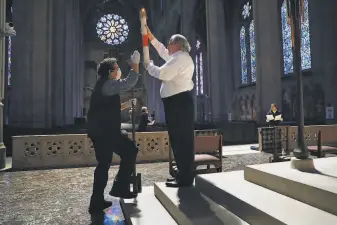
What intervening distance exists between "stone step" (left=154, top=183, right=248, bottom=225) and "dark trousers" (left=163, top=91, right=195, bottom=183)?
0.31 metres

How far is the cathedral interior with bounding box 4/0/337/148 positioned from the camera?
11781 mm

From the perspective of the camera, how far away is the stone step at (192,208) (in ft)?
7.48

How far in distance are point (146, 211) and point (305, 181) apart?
1.54 meters

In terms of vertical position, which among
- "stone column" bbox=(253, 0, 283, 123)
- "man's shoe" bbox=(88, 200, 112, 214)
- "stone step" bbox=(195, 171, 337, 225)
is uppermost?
"stone column" bbox=(253, 0, 283, 123)

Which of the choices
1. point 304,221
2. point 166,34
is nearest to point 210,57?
point 166,34

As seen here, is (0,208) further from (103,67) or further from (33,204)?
(103,67)

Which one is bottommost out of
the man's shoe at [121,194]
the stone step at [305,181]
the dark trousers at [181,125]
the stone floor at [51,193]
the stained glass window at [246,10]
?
the stone floor at [51,193]

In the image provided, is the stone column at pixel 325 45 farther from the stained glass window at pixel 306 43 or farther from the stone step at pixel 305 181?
the stone step at pixel 305 181

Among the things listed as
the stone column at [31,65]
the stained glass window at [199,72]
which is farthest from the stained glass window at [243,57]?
the stone column at [31,65]

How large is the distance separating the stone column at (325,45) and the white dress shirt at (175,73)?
1321 cm

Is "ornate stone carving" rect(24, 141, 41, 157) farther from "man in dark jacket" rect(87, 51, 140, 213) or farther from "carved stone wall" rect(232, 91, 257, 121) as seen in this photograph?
"carved stone wall" rect(232, 91, 257, 121)

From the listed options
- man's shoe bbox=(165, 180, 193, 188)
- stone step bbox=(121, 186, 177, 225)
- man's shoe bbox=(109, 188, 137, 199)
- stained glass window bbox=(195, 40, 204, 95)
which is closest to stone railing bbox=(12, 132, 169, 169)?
stone step bbox=(121, 186, 177, 225)

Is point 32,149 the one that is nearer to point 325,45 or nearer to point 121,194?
point 121,194

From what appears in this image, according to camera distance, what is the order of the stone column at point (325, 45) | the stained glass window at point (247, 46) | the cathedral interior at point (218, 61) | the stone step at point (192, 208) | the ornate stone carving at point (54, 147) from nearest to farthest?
the stone step at point (192, 208) < the ornate stone carving at point (54, 147) < the cathedral interior at point (218, 61) < the stone column at point (325, 45) < the stained glass window at point (247, 46)
